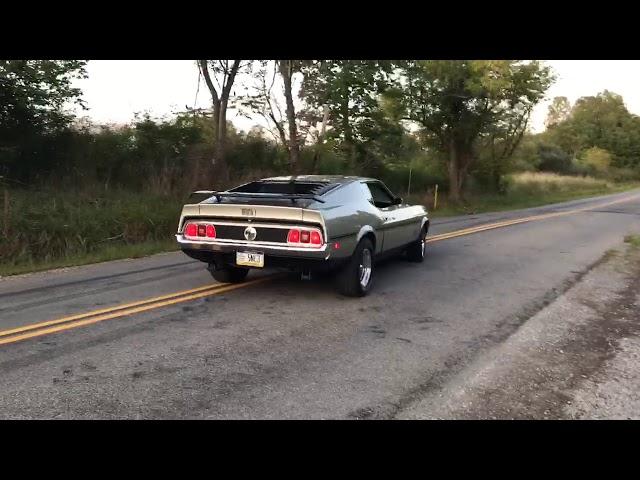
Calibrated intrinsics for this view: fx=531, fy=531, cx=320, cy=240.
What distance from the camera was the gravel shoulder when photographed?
3.43 metres

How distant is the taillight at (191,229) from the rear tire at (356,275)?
70.2 inches

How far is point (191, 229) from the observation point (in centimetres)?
632

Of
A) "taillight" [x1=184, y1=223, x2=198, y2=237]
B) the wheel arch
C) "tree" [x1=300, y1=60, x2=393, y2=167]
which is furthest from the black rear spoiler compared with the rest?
"tree" [x1=300, y1=60, x2=393, y2=167]

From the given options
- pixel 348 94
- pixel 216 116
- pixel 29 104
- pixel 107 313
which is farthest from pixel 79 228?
pixel 348 94

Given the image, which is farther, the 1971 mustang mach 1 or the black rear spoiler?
the black rear spoiler

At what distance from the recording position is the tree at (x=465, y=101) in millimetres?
25891

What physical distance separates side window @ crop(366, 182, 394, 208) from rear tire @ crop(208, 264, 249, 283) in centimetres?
207

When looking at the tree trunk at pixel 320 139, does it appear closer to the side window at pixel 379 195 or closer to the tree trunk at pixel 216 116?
the tree trunk at pixel 216 116

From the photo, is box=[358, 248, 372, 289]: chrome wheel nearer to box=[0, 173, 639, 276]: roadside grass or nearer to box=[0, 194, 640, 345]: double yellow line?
box=[0, 194, 640, 345]: double yellow line

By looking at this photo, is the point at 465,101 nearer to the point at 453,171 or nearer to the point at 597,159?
the point at 453,171

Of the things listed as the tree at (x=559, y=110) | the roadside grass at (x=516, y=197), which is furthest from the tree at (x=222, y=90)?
the tree at (x=559, y=110)

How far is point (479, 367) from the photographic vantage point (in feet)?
13.9

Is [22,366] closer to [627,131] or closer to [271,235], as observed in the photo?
[271,235]

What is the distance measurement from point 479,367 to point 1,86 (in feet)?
41.2
